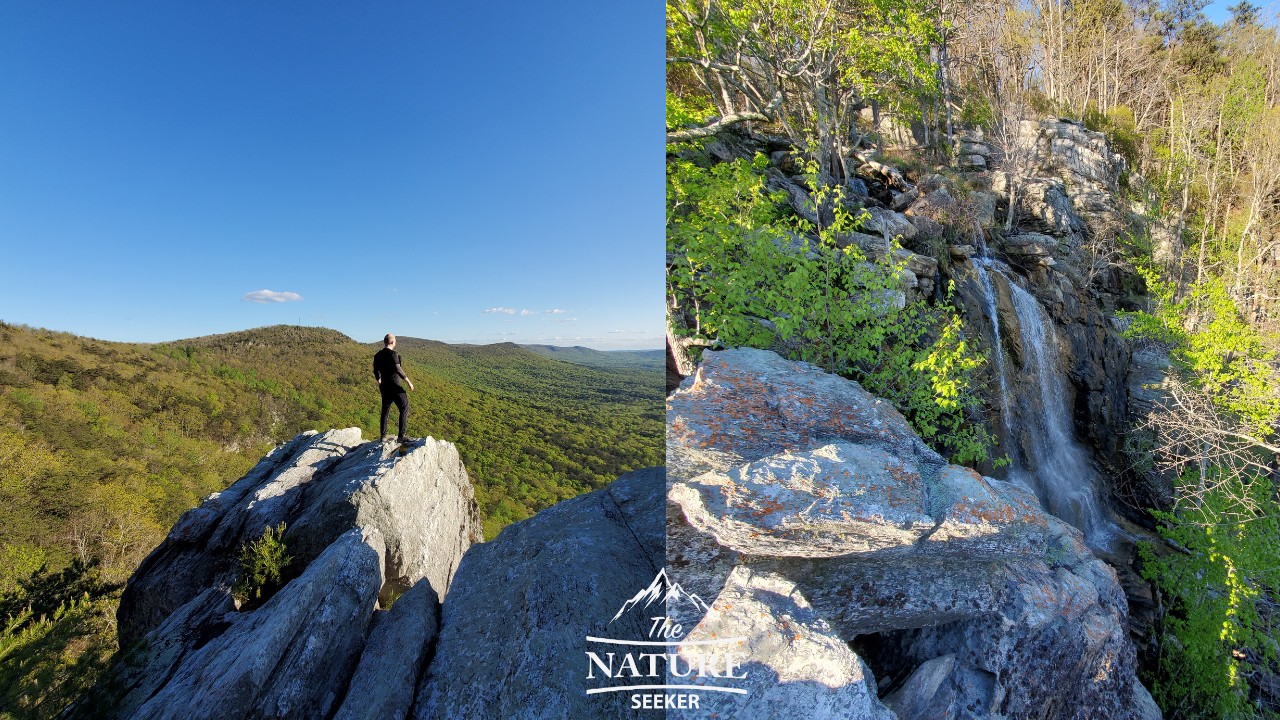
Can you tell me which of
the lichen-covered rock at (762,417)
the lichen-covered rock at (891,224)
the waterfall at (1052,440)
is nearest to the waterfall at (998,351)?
the waterfall at (1052,440)

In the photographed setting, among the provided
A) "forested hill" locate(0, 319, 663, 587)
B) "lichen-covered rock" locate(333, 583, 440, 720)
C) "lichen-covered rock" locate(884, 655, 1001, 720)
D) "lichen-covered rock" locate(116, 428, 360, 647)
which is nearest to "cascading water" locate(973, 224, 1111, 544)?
"lichen-covered rock" locate(884, 655, 1001, 720)

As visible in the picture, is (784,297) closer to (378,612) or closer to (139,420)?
(378,612)

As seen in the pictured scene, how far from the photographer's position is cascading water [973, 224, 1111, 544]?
377 inches

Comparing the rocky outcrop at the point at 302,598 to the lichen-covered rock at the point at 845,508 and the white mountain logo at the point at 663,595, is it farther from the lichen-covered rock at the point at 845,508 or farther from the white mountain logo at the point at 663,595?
the lichen-covered rock at the point at 845,508

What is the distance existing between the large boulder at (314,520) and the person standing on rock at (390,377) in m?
0.49

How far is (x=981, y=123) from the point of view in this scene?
1875cm

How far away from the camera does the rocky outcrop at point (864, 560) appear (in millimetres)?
3125

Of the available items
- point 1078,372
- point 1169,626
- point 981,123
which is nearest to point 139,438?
point 1169,626

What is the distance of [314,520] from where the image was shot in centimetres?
467

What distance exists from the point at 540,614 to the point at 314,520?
9.09 feet

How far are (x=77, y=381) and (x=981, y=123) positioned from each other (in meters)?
25.2

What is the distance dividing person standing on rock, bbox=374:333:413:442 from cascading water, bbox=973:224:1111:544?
1037 cm

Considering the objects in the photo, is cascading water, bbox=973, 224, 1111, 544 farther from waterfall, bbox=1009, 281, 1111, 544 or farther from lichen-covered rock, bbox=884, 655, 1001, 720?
lichen-covered rock, bbox=884, 655, 1001, 720

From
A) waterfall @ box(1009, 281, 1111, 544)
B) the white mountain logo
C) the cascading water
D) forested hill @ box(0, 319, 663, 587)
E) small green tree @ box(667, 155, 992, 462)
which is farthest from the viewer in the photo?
waterfall @ box(1009, 281, 1111, 544)
